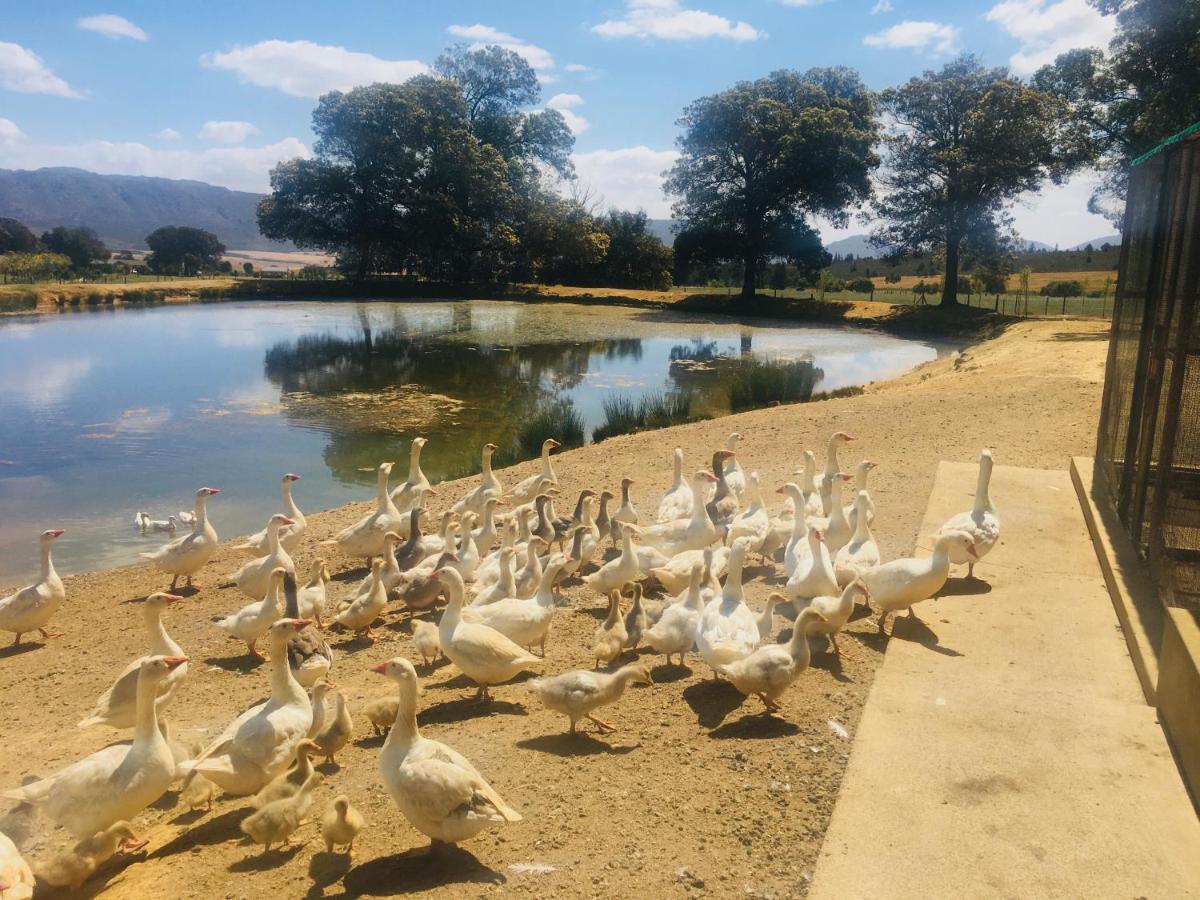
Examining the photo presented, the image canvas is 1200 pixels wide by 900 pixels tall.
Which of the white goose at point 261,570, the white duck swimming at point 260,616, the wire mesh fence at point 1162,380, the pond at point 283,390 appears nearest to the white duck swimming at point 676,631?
the wire mesh fence at point 1162,380

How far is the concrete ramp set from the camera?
155 inches

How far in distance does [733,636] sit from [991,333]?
3506 centimetres

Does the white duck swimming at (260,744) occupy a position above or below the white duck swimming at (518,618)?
below

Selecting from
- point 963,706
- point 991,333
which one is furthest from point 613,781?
point 991,333

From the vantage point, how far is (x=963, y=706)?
5.45 metres

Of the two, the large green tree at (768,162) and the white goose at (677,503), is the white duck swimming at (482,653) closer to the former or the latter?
the white goose at (677,503)

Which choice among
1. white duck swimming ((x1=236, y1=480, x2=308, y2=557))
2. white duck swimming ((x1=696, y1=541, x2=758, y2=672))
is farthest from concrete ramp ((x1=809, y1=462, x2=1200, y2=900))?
white duck swimming ((x1=236, y1=480, x2=308, y2=557))

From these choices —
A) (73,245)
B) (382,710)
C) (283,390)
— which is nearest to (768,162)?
(283,390)

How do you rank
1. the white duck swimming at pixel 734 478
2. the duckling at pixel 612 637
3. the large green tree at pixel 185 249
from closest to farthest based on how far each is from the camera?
the duckling at pixel 612 637 < the white duck swimming at pixel 734 478 < the large green tree at pixel 185 249

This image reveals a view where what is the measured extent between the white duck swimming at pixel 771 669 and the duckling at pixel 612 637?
1152mm

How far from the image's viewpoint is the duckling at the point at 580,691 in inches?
214

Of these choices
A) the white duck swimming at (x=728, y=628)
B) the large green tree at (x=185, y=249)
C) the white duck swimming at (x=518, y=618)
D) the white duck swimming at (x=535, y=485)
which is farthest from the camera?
the large green tree at (x=185, y=249)

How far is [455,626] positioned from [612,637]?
3.93ft

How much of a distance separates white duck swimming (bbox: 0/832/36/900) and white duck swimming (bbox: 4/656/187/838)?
0.37 meters
